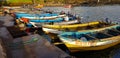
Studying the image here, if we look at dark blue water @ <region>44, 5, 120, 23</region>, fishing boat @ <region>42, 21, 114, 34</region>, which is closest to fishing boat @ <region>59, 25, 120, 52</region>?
fishing boat @ <region>42, 21, 114, 34</region>

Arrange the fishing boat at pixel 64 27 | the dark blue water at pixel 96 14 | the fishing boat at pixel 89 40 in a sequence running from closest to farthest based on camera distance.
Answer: the fishing boat at pixel 89 40, the fishing boat at pixel 64 27, the dark blue water at pixel 96 14

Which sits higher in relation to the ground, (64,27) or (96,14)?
(64,27)

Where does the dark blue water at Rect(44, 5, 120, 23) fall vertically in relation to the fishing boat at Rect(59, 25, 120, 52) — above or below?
below

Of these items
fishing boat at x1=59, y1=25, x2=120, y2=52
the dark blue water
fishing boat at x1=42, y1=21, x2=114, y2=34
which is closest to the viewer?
fishing boat at x1=59, y1=25, x2=120, y2=52

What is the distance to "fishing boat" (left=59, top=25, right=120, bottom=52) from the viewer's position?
2022 centimetres

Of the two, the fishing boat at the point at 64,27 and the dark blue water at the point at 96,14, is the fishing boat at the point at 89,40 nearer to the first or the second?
the fishing boat at the point at 64,27

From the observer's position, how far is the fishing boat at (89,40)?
2022 centimetres

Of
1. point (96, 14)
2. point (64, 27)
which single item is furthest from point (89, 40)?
point (96, 14)

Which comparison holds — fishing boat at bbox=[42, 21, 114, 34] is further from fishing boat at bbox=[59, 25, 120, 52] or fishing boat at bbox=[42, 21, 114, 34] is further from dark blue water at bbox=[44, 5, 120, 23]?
dark blue water at bbox=[44, 5, 120, 23]

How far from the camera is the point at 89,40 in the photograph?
68.0 ft

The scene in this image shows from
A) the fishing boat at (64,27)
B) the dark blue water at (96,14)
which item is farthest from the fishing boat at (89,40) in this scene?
the dark blue water at (96,14)

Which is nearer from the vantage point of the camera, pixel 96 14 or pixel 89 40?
pixel 89 40

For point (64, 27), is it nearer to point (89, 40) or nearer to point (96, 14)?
point (89, 40)

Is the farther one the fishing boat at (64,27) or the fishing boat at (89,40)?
the fishing boat at (64,27)
